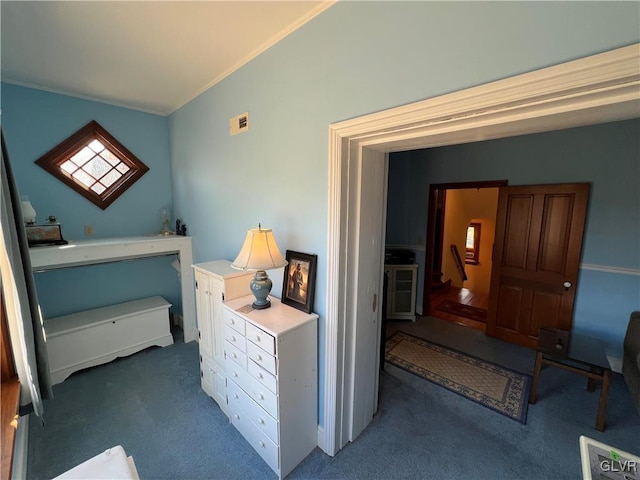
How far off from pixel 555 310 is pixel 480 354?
0.95m

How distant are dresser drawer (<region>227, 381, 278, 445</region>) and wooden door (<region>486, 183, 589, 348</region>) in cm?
300

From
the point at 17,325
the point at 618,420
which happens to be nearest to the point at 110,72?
the point at 17,325

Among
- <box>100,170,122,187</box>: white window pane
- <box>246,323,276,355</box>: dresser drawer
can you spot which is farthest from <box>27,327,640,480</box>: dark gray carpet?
<box>100,170,122,187</box>: white window pane

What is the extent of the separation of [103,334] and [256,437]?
6.52 feet

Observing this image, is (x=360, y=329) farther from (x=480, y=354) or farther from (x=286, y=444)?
(x=480, y=354)

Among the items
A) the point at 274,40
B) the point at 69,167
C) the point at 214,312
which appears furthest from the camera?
the point at 69,167

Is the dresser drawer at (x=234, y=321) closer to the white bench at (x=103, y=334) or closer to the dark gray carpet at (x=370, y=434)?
the dark gray carpet at (x=370, y=434)

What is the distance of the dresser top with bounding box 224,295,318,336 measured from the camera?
1496 millimetres

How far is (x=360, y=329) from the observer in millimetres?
1700

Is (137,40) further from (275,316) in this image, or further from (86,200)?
(275,316)

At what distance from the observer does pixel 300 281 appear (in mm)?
1741

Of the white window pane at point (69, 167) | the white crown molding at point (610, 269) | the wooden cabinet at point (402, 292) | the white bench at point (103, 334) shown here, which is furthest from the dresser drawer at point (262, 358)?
the white crown molding at point (610, 269)

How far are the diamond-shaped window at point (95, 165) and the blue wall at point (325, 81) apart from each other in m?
0.84


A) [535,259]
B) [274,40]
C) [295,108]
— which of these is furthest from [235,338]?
[535,259]
